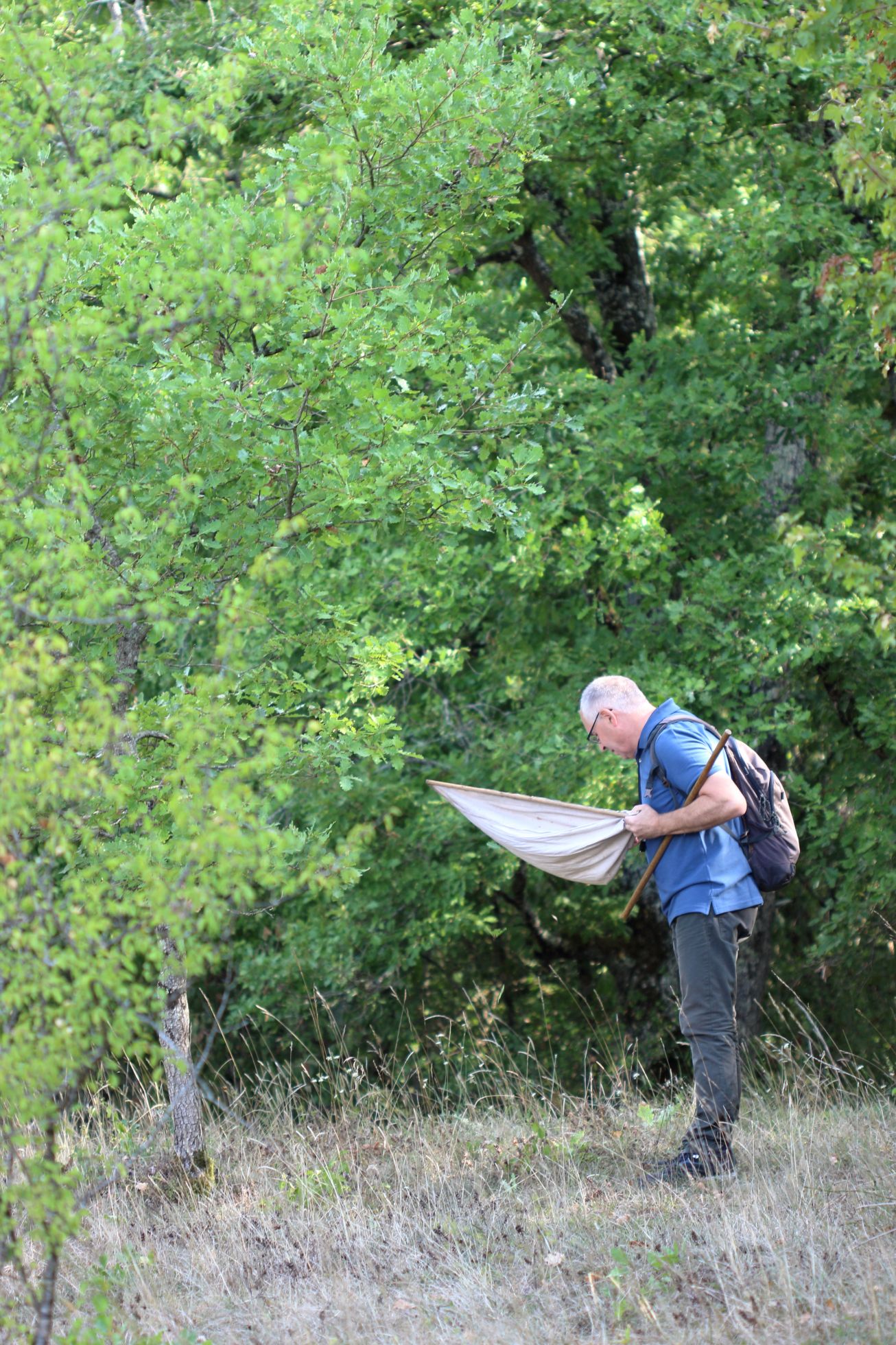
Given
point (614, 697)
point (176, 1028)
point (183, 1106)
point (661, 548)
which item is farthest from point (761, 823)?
point (661, 548)

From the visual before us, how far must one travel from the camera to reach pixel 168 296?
12.9 ft

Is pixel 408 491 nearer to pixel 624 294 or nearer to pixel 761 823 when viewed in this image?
pixel 761 823

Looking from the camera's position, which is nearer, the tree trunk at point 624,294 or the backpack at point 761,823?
the backpack at point 761,823

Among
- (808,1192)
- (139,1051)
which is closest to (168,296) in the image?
(139,1051)

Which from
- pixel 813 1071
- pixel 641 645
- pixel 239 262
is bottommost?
pixel 813 1071

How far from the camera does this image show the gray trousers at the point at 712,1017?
4.21 meters

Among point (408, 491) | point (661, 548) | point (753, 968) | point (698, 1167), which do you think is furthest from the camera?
point (753, 968)

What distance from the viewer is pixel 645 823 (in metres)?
4.30

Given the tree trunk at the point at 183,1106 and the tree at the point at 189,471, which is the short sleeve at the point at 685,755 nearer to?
the tree at the point at 189,471

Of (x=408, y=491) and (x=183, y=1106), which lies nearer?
(x=408, y=491)

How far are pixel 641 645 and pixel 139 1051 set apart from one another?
213 inches

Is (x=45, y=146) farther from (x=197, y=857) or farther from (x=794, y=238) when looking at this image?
(x=794, y=238)

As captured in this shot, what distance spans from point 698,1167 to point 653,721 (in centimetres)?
150

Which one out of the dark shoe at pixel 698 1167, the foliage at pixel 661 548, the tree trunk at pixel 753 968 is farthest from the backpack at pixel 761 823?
the tree trunk at pixel 753 968
